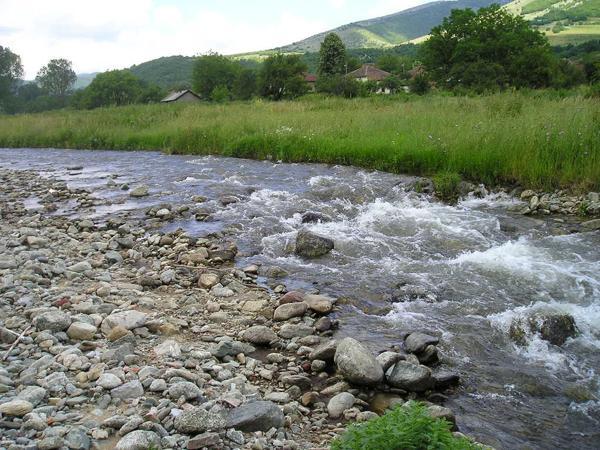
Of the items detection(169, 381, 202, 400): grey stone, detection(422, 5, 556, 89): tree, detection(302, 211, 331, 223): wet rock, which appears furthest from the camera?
detection(422, 5, 556, 89): tree

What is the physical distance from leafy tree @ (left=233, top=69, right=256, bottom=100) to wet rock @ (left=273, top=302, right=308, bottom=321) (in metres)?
64.1

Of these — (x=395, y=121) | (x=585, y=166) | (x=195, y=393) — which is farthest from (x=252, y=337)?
(x=395, y=121)

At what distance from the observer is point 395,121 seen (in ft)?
55.1

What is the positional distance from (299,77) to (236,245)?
175 feet

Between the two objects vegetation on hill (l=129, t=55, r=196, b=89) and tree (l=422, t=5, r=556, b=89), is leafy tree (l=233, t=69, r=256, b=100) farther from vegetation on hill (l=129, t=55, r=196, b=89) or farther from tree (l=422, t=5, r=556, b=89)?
vegetation on hill (l=129, t=55, r=196, b=89)

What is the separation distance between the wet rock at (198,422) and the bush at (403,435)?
3.65 ft

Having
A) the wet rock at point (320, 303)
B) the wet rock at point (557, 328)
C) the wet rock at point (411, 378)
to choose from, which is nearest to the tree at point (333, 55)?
the wet rock at point (320, 303)

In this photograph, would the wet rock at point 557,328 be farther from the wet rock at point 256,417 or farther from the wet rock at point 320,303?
the wet rock at point 256,417

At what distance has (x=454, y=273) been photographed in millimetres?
7113

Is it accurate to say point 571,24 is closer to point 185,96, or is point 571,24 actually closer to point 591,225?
point 185,96

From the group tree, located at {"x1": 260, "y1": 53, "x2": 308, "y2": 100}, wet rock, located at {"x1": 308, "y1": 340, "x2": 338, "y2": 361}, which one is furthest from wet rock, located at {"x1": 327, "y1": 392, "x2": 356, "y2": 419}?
tree, located at {"x1": 260, "y1": 53, "x2": 308, "y2": 100}

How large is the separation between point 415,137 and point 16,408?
1237 centimetres

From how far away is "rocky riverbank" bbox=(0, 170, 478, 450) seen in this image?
3.49 meters

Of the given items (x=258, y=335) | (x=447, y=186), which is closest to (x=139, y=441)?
(x=258, y=335)
